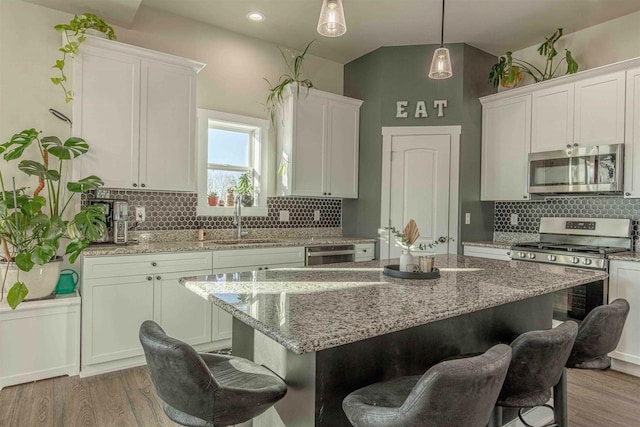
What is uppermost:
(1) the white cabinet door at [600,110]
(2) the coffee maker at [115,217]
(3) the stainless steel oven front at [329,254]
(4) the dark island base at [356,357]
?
(1) the white cabinet door at [600,110]

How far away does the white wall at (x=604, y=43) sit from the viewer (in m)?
3.55

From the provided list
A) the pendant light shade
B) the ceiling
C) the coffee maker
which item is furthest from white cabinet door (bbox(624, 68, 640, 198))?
the coffee maker

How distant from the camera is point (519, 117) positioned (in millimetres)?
4059

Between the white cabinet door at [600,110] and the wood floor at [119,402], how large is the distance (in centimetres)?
202

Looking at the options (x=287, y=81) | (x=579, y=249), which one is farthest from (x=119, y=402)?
(x=579, y=249)

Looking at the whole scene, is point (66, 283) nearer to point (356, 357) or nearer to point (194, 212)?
point (194, 212)

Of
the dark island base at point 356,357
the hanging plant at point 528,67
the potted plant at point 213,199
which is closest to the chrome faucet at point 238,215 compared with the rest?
the potted plant at point 213,199

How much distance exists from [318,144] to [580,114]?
2576 mm

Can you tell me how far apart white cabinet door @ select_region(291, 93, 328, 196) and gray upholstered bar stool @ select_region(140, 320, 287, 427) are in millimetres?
3016

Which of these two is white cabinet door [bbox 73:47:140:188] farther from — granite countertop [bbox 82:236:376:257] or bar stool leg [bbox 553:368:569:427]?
bar stool leg [bbox 553:368:569:427]

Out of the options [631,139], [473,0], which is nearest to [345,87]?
[473,0]

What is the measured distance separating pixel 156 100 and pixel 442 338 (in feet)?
9.67

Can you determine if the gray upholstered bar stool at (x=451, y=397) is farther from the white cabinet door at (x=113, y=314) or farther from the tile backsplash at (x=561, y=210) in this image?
the tile backsplash at (x=561, y=210)

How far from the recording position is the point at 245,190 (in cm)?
406
